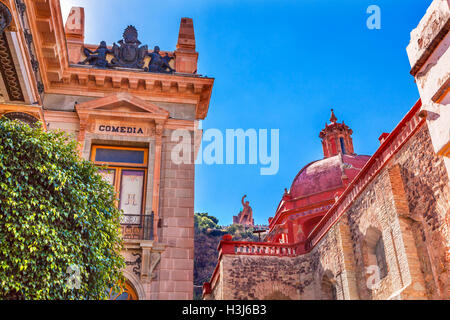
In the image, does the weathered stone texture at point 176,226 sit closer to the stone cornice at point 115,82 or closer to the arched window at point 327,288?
the stone cornice at point 115,82

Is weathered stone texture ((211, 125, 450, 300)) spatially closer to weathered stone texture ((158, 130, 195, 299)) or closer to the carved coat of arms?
weathered stone texture ((158, 130, 195, 299))

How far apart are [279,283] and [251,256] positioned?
199cm

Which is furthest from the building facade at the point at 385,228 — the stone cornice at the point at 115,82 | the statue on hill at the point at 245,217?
the statue on hill at the point at 245,217

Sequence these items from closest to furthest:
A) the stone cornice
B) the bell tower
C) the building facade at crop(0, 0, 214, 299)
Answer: the building facade at crop(0, 0, 214, 299) → the stone cornice → the bell tower

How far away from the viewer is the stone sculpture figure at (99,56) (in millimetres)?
16500

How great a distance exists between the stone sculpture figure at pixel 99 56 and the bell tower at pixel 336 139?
89.8 feet

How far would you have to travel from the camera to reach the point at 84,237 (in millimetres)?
9195

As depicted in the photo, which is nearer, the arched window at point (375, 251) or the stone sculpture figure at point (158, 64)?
the stone sculpture figure at point (158, 64)

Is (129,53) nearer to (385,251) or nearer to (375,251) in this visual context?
(385,251)

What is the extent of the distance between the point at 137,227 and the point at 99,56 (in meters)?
6.66

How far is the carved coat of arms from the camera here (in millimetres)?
16781

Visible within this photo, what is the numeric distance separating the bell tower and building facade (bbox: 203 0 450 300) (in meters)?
9.49

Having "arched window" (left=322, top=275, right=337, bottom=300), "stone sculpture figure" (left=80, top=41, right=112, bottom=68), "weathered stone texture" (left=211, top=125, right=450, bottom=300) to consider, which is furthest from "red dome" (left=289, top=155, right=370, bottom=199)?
"stone sculpture figure" (left=80, top=41, right=112, bottom=68)
